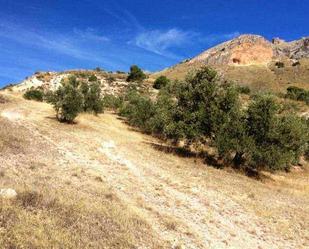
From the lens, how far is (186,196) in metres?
21.2

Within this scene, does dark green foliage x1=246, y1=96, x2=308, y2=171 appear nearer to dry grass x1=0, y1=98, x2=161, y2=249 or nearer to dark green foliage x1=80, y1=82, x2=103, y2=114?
dry grass x1=0, y1=98, x2=161, y2=249

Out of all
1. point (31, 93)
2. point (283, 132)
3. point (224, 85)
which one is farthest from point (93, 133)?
point (31, 93)

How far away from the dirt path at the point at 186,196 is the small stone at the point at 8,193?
513 centimetres

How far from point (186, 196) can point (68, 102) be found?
2365 cm

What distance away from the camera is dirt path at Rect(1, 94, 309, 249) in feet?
54.1

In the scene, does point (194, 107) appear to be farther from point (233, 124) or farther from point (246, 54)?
point (246, 54)

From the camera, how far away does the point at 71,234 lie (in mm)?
11883

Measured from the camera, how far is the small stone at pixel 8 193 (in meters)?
13.5

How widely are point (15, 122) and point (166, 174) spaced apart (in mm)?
16612

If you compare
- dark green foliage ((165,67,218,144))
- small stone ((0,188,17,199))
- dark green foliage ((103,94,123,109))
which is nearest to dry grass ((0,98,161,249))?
small stone ((0,188,17,199))

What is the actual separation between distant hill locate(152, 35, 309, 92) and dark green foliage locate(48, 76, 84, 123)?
7365cm

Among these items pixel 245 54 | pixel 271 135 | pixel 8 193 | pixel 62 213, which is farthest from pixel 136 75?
pixel 62 213

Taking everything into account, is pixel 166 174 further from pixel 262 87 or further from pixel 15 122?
pixel 262 87

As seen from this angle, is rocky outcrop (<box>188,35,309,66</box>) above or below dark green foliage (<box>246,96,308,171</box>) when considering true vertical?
above
